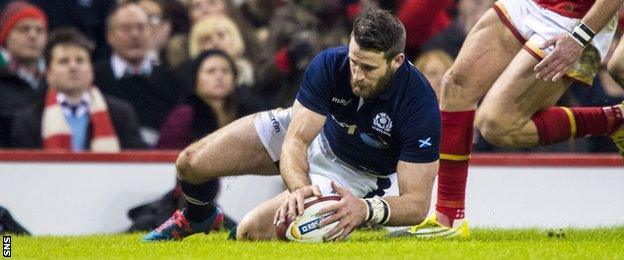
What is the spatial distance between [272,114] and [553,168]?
3022mm

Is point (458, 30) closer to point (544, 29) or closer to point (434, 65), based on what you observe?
point (434, 65)

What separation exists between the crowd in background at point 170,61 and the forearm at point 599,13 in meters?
3.69

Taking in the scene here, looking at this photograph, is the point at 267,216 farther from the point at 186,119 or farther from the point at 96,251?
the point at 186,119

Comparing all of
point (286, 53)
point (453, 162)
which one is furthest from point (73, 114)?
point (453, 162)

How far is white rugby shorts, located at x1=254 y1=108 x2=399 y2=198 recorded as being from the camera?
8.64m

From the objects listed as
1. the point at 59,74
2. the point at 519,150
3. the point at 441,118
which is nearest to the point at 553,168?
the point at 519,150

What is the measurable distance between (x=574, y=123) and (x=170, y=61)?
18.5ft

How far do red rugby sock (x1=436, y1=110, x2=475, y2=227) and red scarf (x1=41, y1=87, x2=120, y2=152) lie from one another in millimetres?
3798

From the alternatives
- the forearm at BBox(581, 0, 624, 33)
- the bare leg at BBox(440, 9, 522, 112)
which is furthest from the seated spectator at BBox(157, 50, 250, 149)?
the forearm at BBox(581, 0, 624, 33)

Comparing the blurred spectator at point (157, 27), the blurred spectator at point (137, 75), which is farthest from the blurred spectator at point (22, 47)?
the blurred spectator at point (157, 27)

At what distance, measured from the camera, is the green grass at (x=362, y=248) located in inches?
294

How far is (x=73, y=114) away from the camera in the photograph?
39.1ft

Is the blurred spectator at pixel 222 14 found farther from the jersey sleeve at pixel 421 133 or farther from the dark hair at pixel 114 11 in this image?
the jersey sleeve at pixel 421 133

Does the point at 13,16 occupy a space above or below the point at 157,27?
above
